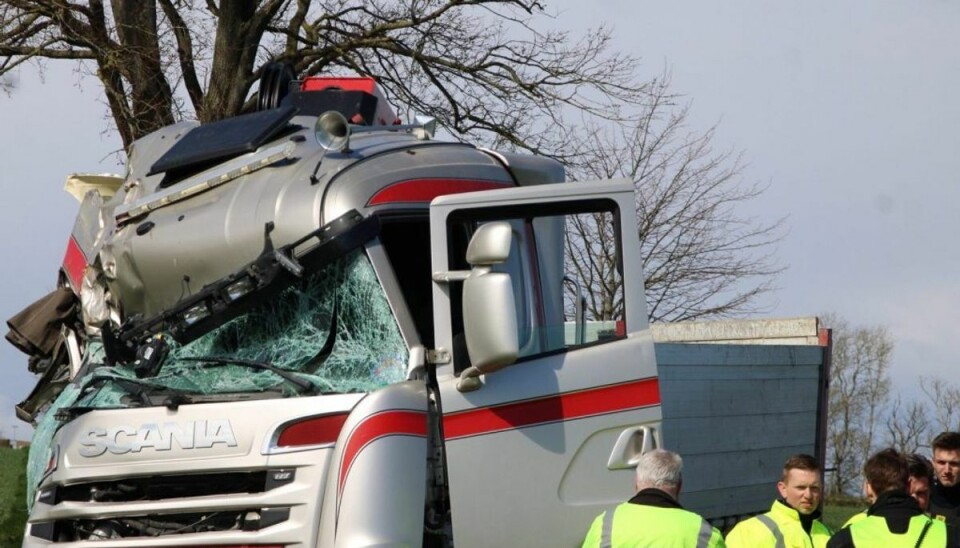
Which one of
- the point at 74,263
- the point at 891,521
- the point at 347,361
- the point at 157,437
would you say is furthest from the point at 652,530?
the point at 74,263

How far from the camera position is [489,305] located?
5957mm

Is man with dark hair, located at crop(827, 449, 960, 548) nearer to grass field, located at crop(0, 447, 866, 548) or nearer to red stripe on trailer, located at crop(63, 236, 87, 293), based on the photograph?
red stripe on trailer, located at crop(63, 236, 87, 293)

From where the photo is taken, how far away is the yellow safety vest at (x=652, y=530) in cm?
504

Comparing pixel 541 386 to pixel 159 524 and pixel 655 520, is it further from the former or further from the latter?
pixel 159 524

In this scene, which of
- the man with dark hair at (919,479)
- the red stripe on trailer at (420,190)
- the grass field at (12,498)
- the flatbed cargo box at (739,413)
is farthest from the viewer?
the grass field at (12,498)

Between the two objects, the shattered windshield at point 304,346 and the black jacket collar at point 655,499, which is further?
the shattered windshield at point 304,346

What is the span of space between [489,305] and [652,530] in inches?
51.5

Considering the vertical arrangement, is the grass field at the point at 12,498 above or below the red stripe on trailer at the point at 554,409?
below

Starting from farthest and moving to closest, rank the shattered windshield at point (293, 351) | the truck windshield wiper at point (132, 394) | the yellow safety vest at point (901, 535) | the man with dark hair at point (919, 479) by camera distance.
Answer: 1. the man with dark hair at point (919, 479)
2. the shattered windshield at point (293, 351)
3. the truck windshield wiper at point (132, 394)
4. the yellow safety vest at point (901, 535)

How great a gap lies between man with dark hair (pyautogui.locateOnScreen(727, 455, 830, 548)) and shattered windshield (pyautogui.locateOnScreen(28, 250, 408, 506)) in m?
1.61

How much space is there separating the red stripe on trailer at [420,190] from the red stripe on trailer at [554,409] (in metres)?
→ 1.05

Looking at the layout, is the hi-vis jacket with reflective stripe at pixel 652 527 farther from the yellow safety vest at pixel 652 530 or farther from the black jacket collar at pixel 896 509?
the black jacket collar at pixel 896 509

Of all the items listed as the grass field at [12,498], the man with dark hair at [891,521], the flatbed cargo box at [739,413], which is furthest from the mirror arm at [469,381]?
the grass field at [12,498]

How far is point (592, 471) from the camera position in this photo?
6.49 metres
